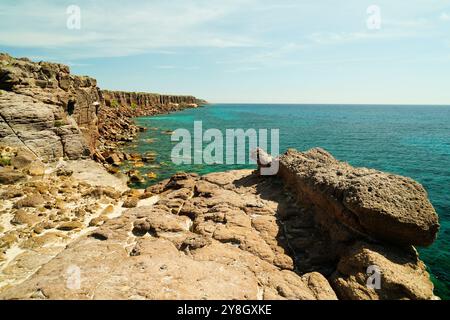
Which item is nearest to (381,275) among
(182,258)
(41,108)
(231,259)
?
(231,259)

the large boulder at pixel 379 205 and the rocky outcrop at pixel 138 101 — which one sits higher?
the rocky outcrop at pixel 138 101

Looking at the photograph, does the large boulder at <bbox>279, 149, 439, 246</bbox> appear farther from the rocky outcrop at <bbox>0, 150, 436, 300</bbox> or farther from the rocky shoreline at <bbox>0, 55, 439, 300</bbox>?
the rocky outcrop at <bbox>0, 150, 436, 300</bbox>

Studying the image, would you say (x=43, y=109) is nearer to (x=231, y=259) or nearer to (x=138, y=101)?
(x=231, y=259)

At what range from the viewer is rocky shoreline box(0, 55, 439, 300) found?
386 inches

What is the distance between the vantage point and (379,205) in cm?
1121

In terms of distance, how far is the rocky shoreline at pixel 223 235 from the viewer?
9.80m

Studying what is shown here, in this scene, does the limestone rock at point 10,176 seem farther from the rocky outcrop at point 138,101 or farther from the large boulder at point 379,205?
the rocky outcrop at point 138,101

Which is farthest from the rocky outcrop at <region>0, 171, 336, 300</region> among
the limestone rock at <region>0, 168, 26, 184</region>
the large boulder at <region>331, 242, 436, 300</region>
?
the limestone rock at <region>0, 168, 26, 184</region>

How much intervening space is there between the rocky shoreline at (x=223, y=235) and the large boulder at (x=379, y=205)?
5cm

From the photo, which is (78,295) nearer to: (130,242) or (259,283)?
(130,242)

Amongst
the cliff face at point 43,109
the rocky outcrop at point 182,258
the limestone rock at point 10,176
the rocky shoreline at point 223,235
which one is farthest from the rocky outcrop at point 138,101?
the rocky outcrop at point 182,258

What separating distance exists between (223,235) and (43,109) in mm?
24700

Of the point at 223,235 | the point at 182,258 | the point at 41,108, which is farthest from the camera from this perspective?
the point at 41,108
